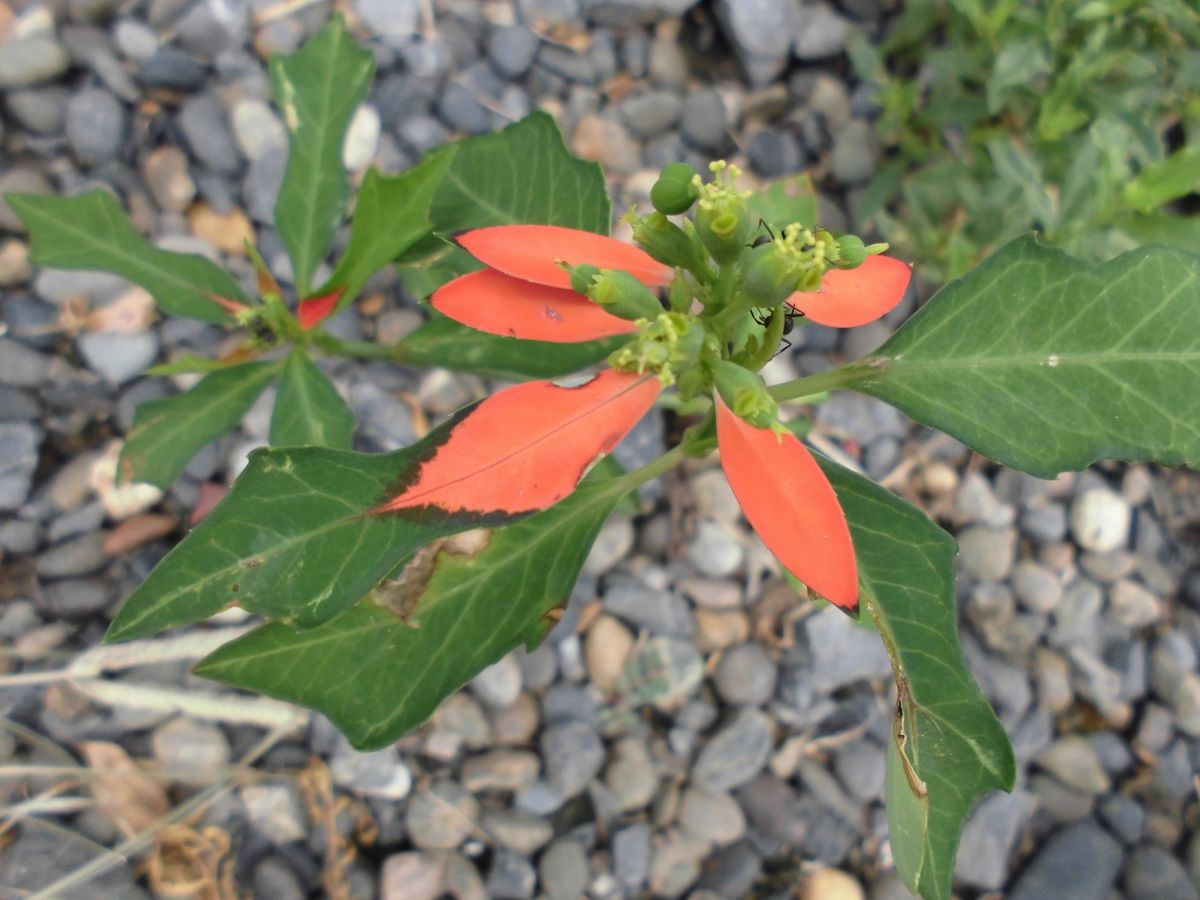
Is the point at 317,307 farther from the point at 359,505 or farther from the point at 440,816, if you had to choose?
the point at 440,816

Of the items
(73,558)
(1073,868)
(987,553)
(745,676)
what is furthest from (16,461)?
(1073,868)

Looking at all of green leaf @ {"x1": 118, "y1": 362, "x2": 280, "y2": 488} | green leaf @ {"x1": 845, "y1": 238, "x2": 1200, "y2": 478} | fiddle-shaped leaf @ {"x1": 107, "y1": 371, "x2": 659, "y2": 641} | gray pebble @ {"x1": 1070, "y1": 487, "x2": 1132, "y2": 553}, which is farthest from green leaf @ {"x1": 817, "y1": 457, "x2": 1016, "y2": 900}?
gray pebble @ {"x1": 1070, "y1": 487, "x2": 1132, "y2": 553}

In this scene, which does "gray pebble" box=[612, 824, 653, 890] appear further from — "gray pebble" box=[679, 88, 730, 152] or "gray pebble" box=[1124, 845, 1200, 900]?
"gray pebble" box=[679, 88, 730, 152]

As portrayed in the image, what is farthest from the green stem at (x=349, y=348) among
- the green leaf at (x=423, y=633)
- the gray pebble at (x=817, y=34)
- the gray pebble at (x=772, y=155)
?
the gray pebble at (x=817, y=34)

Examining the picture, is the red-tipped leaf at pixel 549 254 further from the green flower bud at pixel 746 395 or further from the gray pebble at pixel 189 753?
the gray pebble at pixel 189 753

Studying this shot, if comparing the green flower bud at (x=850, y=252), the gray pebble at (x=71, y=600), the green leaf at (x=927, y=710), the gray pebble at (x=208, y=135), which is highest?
the green flower bud at (x=850, y=252)

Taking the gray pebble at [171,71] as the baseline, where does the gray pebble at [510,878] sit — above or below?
below
